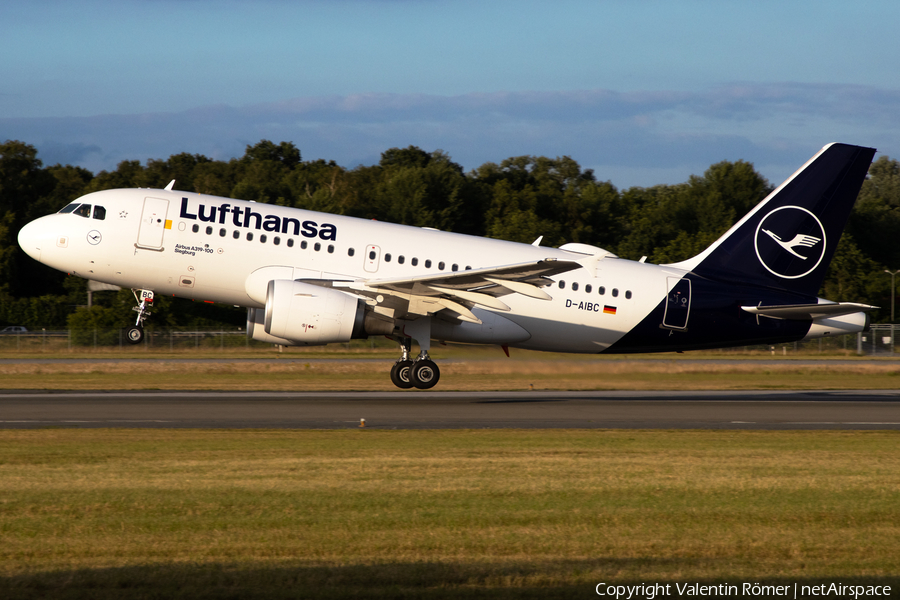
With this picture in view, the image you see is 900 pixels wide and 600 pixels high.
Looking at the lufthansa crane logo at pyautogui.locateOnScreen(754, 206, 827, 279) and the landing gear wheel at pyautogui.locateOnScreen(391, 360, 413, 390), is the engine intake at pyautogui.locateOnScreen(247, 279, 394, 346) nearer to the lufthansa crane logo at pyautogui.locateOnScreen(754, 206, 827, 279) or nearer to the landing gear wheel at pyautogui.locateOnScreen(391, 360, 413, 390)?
the landing gear wheel at pyautogui.locateOnScreen(391, 360, 413, 390)

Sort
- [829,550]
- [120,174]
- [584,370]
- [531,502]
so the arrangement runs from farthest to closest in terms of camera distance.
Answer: [120,174]
[584,370]
[531,502]
[829,550]

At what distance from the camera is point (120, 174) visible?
92.1 meters

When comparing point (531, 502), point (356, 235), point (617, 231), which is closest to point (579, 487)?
point (531, 502)

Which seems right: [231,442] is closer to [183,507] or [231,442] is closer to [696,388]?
[183,507]

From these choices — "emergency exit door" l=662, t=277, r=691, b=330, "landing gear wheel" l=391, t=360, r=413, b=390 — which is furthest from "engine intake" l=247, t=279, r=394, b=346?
"emergency exit door" l=662, t=277, r=691, b=330

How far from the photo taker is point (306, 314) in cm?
2452

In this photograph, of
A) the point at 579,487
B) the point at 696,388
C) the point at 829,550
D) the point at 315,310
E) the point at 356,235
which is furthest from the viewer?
the point at 696,388

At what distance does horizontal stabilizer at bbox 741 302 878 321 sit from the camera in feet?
86.2

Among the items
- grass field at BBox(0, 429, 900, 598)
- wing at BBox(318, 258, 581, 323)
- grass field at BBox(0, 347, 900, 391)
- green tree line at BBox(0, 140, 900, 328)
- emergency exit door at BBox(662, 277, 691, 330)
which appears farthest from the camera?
green tree line at BBox(0, 140, 900, 328)

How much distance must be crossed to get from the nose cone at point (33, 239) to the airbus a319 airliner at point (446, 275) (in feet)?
0.17

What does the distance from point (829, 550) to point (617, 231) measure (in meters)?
86.9

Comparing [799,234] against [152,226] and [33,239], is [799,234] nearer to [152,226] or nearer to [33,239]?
[152,226]

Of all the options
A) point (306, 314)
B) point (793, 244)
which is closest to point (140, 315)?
point (306, 314)

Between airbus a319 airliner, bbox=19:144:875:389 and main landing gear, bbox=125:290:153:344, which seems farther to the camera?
main landing gear, bbox=125:290:153:344
